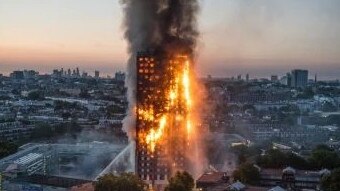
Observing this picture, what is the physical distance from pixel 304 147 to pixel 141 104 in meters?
17.3

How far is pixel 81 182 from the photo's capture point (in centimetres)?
2722

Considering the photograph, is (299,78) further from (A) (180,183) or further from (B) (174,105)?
(A) (180,183)

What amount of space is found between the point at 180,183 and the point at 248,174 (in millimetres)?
3926

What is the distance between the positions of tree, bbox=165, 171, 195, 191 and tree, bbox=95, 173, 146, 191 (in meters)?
1.00

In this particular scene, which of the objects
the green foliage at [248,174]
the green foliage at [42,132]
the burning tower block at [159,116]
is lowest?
the green foliage at [42,132]

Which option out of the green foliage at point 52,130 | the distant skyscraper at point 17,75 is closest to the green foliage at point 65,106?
the green foliage at point 52,130

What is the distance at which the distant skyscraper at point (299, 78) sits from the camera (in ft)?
347

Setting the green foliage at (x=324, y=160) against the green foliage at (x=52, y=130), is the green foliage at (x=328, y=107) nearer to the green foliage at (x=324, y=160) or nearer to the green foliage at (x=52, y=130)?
the green foliage at (x=52, y=130)

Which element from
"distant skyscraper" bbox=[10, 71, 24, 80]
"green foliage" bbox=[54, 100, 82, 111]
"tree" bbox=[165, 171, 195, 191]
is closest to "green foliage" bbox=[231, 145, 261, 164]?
"tree" bbox=[165, 171, 195, 191]

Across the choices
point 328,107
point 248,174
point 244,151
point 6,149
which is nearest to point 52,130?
point 6,149

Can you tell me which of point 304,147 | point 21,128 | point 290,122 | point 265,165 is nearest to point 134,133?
point 265,165

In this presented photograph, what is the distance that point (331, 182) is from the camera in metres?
A: 22.4

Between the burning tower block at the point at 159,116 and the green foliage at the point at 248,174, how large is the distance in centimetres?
228

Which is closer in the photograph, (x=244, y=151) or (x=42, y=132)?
(x=244, y=151)
